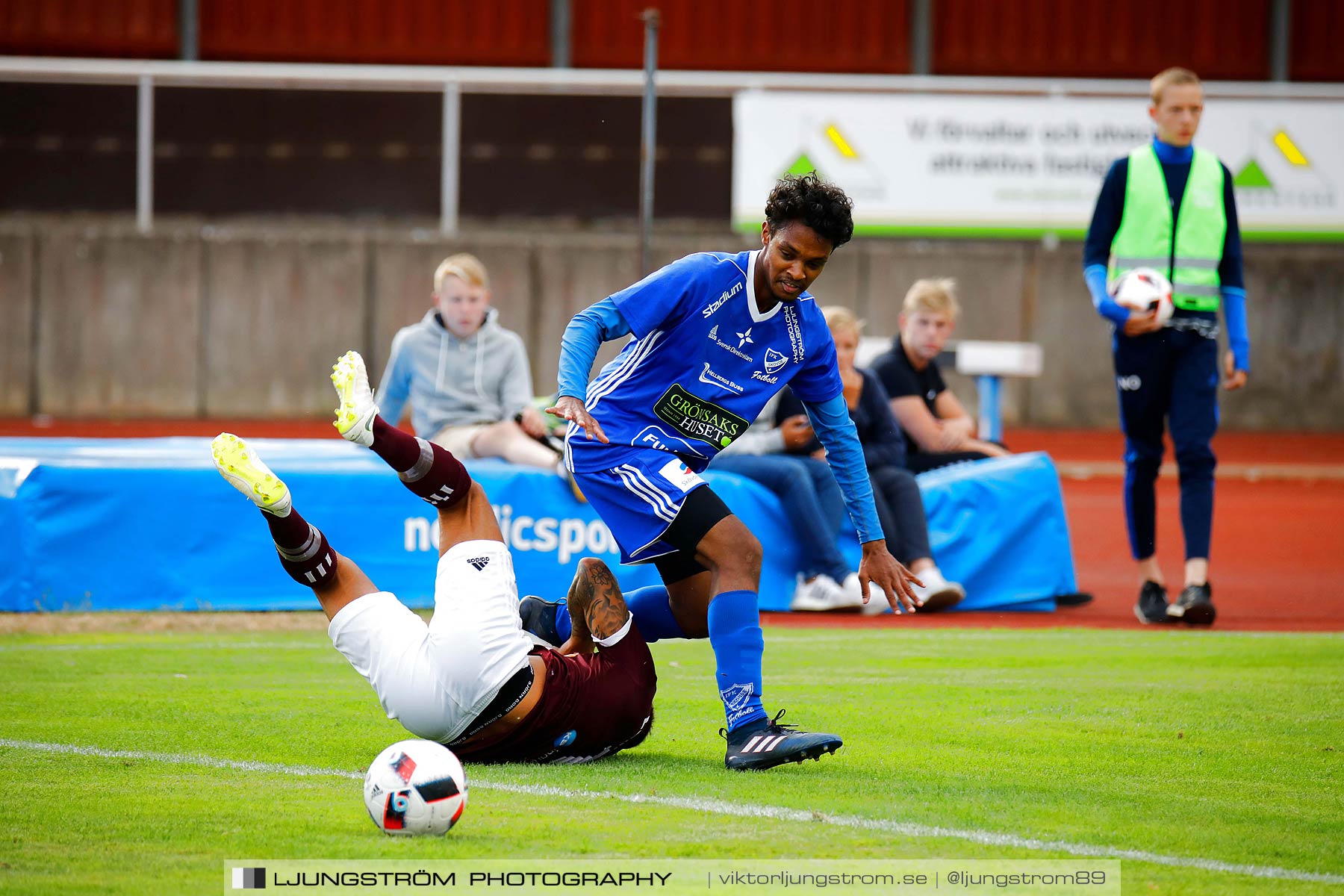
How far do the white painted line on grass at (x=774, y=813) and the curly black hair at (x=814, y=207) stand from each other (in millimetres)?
1693

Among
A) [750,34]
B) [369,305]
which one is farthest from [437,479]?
[750,34]

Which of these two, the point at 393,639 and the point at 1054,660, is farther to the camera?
the point at 1054,660

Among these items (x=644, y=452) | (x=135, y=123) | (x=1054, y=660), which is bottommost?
(x=1054, y=660)

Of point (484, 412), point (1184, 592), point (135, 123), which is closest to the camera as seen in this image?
point (1184, 592)

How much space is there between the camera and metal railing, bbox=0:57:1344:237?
18.6 meters

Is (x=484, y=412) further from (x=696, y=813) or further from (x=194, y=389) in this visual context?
(x=194, y=389)

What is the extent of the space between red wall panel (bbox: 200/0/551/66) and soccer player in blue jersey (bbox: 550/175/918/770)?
17819mm

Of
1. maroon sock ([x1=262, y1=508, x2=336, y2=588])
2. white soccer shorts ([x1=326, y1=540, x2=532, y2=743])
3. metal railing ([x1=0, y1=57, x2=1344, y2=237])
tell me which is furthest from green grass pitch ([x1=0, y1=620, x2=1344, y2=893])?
metal railing ([x1=0, y1=57, x2=1344, y2=237])

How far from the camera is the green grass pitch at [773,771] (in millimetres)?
3744

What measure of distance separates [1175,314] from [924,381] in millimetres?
1608

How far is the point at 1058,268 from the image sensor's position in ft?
65.2

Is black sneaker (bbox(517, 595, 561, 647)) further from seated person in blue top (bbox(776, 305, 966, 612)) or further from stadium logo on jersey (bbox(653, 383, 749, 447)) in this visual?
seated person in blue top (bbox(776, 305, 966, 612))

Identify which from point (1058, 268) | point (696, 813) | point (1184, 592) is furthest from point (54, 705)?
point (1058, 268)

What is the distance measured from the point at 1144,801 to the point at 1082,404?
648 inches
